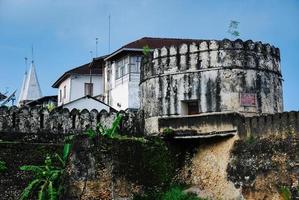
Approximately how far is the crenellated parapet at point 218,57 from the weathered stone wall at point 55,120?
2.22 m

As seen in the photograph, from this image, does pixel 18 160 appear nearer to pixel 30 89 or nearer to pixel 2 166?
pixel 2 166

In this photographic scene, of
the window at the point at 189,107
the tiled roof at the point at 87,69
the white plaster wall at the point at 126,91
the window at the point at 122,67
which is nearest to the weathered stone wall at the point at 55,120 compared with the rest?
the window at the point at 189,107

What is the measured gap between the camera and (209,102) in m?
17.5

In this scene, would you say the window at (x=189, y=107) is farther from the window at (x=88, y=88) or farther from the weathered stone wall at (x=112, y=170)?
the window at (x=88, y=88)

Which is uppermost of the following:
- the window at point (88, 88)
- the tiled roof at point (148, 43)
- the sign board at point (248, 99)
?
the tiled roof at point (148, 43)

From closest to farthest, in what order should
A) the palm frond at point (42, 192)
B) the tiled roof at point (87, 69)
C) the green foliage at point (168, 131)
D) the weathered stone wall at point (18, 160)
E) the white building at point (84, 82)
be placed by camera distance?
the palm frond at point (42, 192)
the weathered stone wall at point (18, 160)
the green foliage at point (168, 131)
the tiled roof at point (87, 69)
the white building at point (84, 82)

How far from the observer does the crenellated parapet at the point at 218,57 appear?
1766cm

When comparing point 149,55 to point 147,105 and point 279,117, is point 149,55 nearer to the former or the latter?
point 147,105

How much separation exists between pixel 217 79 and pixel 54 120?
5478 millimetres

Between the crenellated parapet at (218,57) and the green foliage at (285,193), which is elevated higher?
the crenellated parapet at (218,57)

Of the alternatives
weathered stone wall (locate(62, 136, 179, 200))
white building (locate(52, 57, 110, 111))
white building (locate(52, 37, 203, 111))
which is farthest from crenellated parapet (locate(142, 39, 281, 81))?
white building (locate(52, 57, 110, 111))

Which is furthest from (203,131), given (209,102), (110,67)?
(110,67)

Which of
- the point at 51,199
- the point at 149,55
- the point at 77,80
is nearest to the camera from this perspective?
the point at 51,199

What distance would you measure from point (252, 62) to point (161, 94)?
2.95 metres
